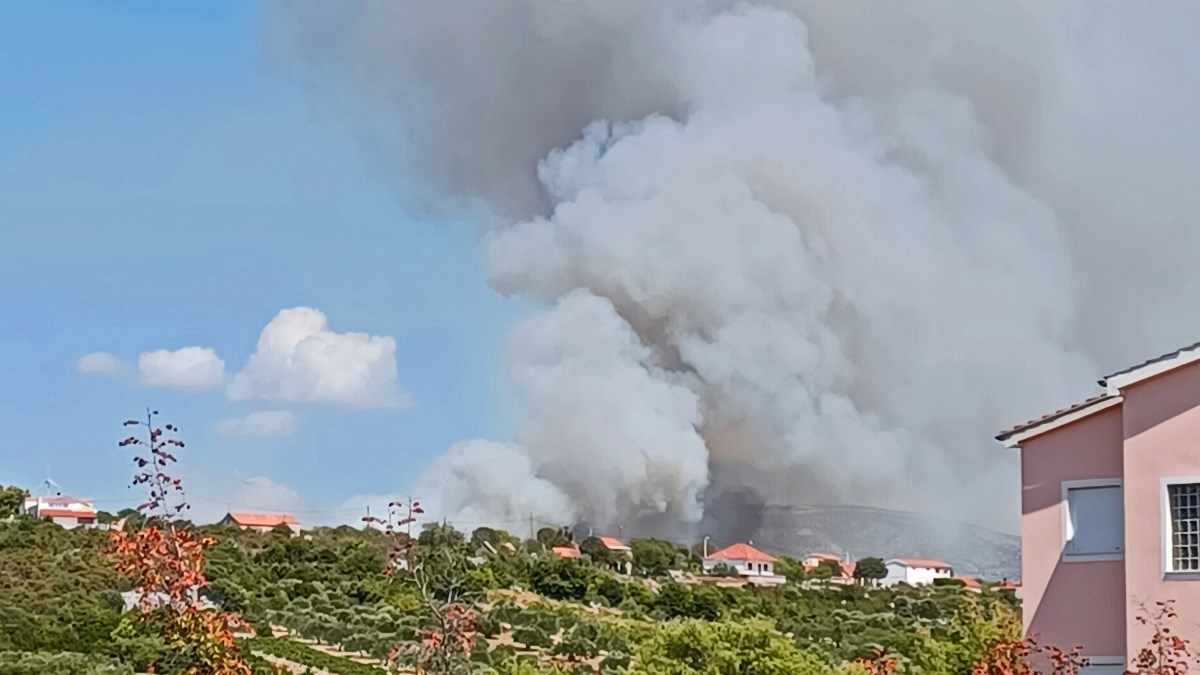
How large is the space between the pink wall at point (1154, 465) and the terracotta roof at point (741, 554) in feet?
257

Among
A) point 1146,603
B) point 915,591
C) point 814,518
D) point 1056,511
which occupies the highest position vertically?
point 814,518

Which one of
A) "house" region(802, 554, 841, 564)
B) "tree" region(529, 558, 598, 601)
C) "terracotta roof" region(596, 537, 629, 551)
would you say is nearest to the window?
"tree" region(529, 558, 598, 601)

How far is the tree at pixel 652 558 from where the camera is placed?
79938 mm

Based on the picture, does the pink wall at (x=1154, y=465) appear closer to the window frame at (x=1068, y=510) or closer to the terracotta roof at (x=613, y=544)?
the window frame at (x=1068, y=510)

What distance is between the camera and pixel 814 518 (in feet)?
361

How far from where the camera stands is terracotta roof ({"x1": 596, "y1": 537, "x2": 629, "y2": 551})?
86562mm

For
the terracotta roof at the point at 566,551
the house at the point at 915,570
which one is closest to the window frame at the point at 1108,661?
the terracotta roof at the point at 566,551

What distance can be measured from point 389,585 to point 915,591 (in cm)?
3495

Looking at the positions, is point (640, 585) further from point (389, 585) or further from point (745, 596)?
point (389, 585)

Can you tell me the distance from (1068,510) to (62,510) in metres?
71.0

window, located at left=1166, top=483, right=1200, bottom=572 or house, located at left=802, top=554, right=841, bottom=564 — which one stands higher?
house, located at left=802, top=554, right=841, bottom=564

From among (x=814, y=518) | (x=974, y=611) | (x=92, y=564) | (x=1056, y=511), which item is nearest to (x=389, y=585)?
(x=92, y=564)

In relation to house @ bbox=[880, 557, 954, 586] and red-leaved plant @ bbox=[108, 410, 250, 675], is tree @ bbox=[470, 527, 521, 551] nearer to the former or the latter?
house @ bbox=[880, 557, 954, 586]

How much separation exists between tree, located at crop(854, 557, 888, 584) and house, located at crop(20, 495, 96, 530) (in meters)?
40.7
